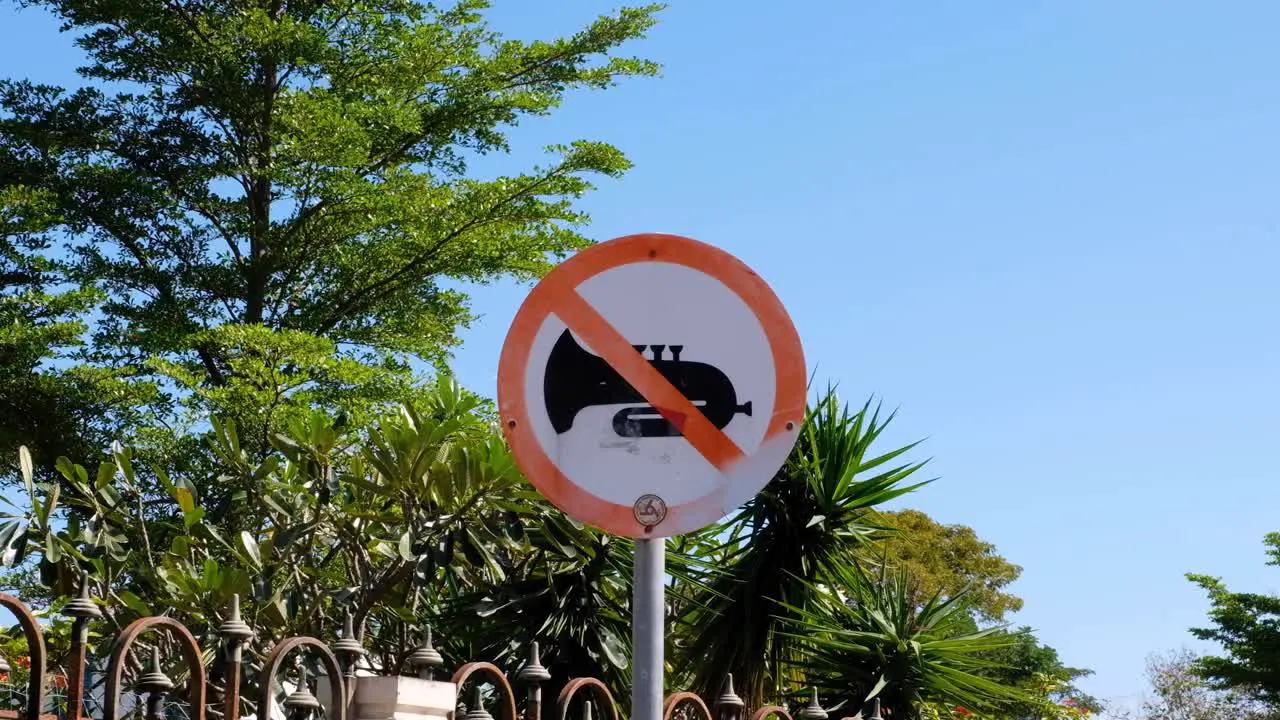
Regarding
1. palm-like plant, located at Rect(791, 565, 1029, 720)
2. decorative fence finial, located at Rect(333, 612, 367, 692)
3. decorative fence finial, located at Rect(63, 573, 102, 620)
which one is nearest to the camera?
decorative fence finial, located at Rect(63, 573, 102, 620)

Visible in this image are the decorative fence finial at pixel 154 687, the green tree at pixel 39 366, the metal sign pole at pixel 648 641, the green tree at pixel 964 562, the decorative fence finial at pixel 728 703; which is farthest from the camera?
the green tree at pixel 964 562

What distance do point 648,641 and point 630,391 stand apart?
0.39 meters

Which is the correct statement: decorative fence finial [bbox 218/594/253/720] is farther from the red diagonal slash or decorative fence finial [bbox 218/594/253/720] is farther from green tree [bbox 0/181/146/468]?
green tree [bbox 0/181/146/468]

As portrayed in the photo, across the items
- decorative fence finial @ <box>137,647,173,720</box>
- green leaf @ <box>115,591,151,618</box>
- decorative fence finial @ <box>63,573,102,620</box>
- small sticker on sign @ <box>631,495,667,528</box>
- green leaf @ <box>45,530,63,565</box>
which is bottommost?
decorative fence finial @ <box>137,647,173,720</box>

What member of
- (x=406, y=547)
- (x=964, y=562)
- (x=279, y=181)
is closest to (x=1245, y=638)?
(x=964, y=562)

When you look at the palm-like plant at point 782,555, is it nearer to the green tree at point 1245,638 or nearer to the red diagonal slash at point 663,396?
the red diagonal slash at point 663,396

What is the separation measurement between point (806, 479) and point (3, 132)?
13.7m

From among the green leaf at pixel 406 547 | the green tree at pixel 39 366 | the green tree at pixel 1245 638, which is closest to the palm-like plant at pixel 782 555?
the green leaf at pixel 406 547

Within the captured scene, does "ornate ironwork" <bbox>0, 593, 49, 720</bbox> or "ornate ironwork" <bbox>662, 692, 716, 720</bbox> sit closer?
"ornate ironwork" <bbox>0, 593, 49, 720</bbox>

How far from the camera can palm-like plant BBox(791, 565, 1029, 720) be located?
730 centimetres

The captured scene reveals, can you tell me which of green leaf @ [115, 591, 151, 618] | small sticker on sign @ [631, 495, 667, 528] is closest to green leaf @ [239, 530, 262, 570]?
green leaf @ [115, 591, 151, 618]

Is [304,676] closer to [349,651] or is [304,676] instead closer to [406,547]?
[349,651]

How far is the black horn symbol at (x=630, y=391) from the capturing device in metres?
2.40

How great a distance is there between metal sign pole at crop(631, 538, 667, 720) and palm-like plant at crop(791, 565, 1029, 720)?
4910mm
